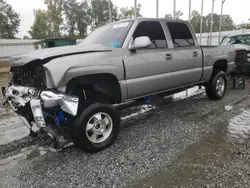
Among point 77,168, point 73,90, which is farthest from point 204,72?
point 77,168

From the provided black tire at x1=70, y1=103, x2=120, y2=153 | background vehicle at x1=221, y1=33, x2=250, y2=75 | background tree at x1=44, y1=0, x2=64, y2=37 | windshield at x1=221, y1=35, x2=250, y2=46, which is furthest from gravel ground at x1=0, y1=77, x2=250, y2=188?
background tree at x1=44, y1=0, x2=64, y2=37

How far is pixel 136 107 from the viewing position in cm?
545

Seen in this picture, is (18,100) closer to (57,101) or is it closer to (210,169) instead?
(57,101)

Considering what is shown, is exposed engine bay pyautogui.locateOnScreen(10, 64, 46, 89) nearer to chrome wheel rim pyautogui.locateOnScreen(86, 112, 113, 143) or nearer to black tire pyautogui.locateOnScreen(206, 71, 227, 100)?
chrome wheel rim pyautogui.locateOnScreen(86, 112, 113, 143)

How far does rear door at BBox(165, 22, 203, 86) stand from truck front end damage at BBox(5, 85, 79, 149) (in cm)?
249

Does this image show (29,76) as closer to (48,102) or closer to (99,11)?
(48,102)

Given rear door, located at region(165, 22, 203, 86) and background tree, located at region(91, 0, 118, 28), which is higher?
background tree, located at region(91, 0, 118, 28)

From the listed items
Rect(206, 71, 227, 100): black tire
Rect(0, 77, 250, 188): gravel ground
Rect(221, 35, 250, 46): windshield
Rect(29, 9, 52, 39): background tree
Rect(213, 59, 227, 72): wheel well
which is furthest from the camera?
Rect(29, 9, 52, 39): background tree

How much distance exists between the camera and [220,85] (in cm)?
585

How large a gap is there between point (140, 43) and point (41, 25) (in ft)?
194

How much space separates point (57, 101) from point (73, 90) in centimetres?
71

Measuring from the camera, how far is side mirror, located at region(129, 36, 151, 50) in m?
3.33

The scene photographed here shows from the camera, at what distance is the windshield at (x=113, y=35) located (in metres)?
3.60

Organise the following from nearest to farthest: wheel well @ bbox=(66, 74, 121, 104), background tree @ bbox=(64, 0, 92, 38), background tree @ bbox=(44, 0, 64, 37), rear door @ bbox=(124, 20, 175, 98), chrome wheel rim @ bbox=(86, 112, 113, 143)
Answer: chrome wheel rim @ bbox=(86, 112, 113, 143)
wheel well @ bbox=(66, 74, 121, 104)
rear door @ bbox=(124, 20, 175, 98)
background tree @ bbox=(44, 0, 64, 37)
background tree @ bbox=(64, 0, 92, 38)
